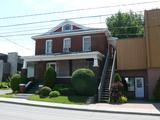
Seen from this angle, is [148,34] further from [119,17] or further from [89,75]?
[119,17]

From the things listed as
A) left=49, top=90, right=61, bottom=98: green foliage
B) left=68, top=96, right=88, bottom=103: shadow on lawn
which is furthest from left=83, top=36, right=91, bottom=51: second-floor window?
left=68, top=96, right=88, bottom=103: shadow on lawn

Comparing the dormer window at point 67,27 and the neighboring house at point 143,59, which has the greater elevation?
the dormer window at point 67,27

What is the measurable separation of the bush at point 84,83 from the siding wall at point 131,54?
5.05m

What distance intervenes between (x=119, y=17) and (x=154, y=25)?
1139 inches

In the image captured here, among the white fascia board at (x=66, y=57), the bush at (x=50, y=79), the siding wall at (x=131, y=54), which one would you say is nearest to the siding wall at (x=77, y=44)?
the white fascia board at (x=66, y=57)

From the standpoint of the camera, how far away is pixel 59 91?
27.2 m

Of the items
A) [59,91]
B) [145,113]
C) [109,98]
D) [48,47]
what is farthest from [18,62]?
[145,113]

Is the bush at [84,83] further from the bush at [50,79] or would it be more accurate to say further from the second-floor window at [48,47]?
the second-floor window at [48,47]

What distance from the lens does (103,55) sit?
103ft

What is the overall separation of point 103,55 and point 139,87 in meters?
5.67

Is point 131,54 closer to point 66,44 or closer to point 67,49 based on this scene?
point 67,49

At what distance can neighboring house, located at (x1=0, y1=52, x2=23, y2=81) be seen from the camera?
51.3 m

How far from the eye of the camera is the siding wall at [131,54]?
2864cm

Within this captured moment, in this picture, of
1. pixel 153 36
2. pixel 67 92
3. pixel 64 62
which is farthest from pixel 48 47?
pixel 153 36
